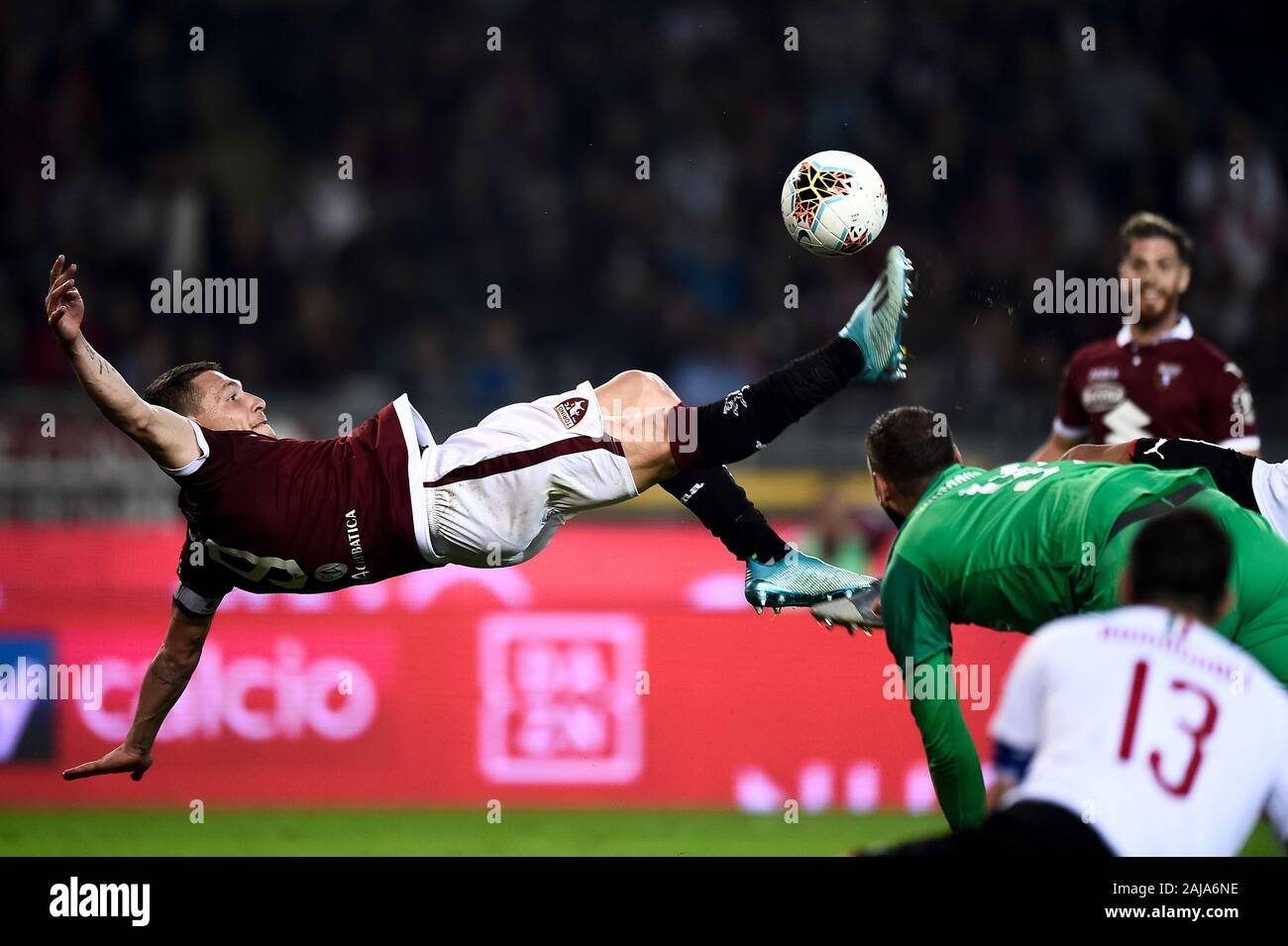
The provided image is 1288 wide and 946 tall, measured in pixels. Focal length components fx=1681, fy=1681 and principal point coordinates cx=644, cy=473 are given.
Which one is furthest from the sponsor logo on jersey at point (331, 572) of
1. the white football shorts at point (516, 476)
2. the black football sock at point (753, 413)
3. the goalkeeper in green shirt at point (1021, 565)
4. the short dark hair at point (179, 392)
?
the goalkeeper in green shirt at point (1021, 565)

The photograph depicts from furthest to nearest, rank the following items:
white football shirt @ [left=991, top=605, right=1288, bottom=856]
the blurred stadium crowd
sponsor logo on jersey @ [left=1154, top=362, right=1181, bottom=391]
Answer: the blurred stadium crowd < sponsor logo on jersey @ [left=1154, top=362, right=1181, bottom=391] < white football shirt @ [left=991, top=605, right=1288, bottom=856]

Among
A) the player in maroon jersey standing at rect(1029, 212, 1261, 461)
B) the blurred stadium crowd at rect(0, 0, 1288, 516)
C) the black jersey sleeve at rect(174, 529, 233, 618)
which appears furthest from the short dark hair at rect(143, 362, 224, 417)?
the blurred stadium crowd at rect(0, 0, 1288, 516)

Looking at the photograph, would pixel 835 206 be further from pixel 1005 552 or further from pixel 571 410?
pixel 1005 552

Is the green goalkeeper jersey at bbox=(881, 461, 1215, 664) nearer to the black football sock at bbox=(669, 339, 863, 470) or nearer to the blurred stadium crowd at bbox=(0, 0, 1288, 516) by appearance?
the black football sock at bbox=(669, 339, 863, 470)

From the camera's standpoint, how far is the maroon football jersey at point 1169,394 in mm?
8094

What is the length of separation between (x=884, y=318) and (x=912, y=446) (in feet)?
2.04

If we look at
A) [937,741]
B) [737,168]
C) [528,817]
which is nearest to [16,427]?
[528,817]

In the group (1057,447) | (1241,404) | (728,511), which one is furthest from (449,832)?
(1241,404)

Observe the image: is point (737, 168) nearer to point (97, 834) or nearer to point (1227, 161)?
point (1227, 161)

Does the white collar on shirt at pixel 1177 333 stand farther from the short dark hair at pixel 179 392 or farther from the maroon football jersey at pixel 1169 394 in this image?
the short dark hair at pixel 179 392

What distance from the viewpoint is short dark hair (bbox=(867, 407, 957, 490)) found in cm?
555

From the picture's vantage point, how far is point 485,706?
9180 millimetres

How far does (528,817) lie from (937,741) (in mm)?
4386

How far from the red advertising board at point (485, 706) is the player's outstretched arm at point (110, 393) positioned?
3722 mm
